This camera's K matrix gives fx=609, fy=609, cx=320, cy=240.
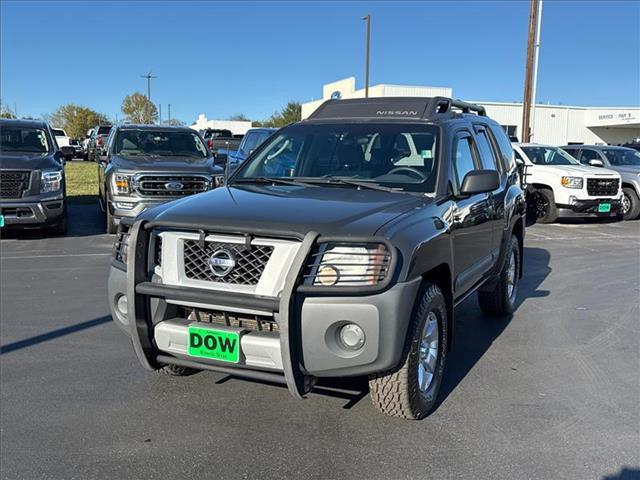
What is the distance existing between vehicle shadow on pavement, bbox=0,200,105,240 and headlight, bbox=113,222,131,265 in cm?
747

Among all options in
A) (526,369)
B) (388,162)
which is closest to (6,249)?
(388,162)

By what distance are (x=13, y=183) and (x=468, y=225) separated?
793 centimetres

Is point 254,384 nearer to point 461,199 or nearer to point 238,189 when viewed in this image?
point 238,189

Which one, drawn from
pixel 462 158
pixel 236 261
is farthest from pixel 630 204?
pixel 236 261

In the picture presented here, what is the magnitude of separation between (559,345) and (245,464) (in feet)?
10.7

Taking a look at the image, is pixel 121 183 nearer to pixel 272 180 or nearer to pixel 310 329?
pixel 272 180

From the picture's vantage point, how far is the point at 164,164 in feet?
33.2

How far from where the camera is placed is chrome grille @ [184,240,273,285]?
3.24 metres

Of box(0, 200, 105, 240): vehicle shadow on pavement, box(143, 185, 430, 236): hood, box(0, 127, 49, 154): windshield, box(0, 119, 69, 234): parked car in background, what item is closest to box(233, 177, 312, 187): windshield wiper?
box(143, 185, 430, 236): hood

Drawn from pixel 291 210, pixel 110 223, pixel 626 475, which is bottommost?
pixel 626 475

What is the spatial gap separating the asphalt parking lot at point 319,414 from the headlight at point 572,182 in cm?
787

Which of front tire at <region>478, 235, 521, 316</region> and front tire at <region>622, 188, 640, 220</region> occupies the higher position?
front tire at <region>622, 188, 640, 220</region>

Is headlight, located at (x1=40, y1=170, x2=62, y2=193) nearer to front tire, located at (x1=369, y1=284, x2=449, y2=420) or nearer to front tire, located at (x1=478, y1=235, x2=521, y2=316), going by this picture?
front tire, located at (x1=478, y1=235, x2=521, y2=316)

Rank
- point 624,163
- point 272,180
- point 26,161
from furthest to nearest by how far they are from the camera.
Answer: point 624,163 → point 26,161 → point 272,180
